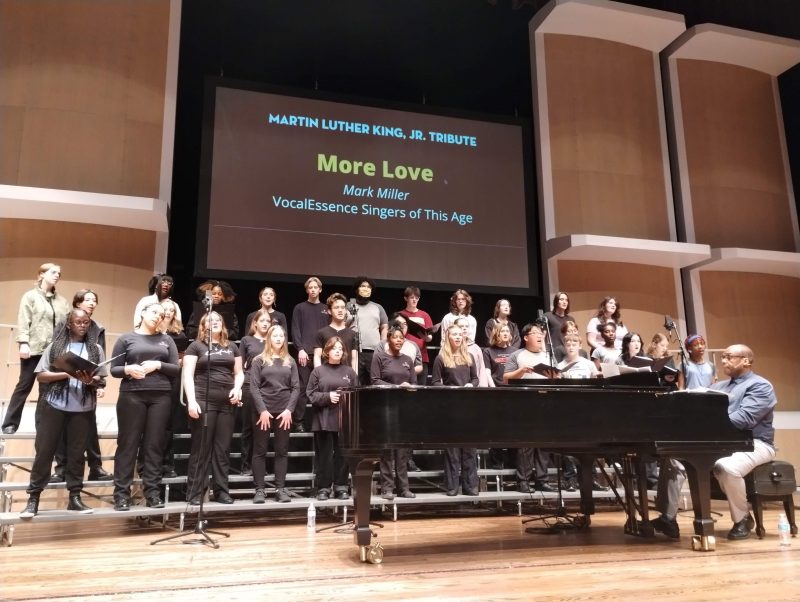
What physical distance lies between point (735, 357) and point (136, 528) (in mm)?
4354

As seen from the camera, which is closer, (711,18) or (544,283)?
(544,283)

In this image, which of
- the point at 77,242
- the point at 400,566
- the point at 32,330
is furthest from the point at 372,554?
the point at 77,242

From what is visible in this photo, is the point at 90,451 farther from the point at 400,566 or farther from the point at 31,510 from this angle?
the point at 400,566

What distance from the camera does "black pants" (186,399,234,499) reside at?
4.50m

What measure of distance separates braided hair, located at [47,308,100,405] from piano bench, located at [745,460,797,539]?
4333 mm

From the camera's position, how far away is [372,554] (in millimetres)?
3354

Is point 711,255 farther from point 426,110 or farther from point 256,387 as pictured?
point 256,387

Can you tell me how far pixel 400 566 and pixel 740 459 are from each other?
7.75 ft

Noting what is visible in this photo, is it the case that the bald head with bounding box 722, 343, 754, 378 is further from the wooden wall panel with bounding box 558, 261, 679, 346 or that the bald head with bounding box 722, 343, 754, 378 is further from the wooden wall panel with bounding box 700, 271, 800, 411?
the wooden wall panel with bounding box 700, 271, 800, 411

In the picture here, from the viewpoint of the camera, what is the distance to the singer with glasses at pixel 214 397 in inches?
178

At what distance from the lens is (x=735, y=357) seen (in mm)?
4414

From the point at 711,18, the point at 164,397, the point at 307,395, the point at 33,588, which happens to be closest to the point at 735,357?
the point at 307,395

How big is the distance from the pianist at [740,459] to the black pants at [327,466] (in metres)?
2.21

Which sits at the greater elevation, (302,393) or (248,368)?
(248,368)
